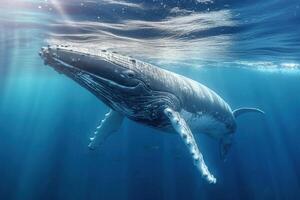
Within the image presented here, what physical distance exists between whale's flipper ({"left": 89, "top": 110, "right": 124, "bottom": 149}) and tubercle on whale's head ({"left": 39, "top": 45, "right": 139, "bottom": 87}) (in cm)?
251

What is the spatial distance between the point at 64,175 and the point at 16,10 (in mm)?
16505

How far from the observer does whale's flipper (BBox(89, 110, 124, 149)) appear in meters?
10.0

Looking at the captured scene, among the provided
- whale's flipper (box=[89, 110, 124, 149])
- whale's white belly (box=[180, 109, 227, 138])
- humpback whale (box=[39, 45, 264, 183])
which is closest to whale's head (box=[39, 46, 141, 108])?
humpback whale (box=[39, 45, 264, 183])

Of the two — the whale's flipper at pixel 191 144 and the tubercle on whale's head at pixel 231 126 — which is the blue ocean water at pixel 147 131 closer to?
the whale's flipper at pixel 191 144

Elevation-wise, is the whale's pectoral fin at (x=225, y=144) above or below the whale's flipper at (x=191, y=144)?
below

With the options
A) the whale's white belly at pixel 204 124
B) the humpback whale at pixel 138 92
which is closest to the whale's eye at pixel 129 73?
the humpback whale at pixel 138 92

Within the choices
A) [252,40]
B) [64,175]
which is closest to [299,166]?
[252,40]

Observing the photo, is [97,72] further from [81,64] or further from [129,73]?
[129,73]

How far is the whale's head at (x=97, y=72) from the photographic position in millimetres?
6703

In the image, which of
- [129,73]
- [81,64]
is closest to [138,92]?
[129,73]

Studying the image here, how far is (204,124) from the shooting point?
454 inches

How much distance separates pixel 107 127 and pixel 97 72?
10.9ft

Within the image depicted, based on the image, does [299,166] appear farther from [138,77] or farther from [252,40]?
[138,77]

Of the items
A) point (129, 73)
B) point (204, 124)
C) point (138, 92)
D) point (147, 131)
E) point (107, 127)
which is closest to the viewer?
point (129, 73)
